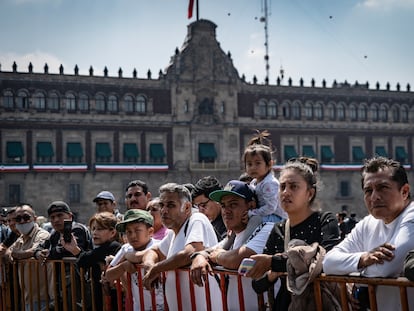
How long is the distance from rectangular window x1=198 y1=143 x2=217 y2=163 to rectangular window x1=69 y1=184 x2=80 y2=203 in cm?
908

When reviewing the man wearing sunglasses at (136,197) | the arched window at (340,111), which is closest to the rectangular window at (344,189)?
the arched window at (340,111)

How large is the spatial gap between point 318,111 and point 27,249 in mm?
41711

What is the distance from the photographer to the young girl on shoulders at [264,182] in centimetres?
516

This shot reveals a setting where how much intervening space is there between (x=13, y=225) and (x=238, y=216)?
519 cm

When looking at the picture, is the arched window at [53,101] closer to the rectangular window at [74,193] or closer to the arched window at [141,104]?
the rectangular window at [74,193]

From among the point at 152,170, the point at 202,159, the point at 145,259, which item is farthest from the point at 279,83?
the point at 145,259

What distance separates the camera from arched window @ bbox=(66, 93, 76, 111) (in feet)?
135

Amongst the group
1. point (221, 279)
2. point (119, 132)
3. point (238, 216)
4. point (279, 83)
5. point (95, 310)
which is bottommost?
point (95, 310)

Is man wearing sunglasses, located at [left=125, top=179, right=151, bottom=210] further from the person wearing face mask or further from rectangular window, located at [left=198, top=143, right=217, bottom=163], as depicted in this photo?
rectangular window, located at [left=198, top=143, right=217, bottom=163]

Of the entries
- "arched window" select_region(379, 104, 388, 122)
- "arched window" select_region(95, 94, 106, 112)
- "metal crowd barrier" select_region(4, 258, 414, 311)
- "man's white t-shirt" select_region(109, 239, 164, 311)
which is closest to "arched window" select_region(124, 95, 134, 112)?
"arched window" select_region(95, 94, 106, 112)

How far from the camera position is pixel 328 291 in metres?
3.85

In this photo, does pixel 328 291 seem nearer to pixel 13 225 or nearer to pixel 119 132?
pixel 13 225

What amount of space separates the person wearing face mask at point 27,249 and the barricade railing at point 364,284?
13.9ft

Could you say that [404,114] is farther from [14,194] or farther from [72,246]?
[72,246]
